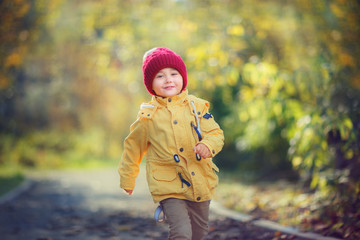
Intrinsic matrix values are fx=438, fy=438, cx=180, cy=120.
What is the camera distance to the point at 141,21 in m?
10.3

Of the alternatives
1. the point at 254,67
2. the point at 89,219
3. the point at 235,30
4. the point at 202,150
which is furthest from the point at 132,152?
the point at 235,30

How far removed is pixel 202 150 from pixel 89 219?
151 inches

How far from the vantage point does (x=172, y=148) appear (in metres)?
3.15

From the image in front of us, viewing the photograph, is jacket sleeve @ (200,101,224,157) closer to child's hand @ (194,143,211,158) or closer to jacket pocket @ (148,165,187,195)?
child's hand @ (194,143,211,158)

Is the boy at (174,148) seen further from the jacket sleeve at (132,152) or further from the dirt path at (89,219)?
the dirt path at (89,219)

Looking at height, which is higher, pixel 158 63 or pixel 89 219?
pixel 158 63

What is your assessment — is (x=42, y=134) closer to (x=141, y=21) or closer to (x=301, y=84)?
(x=141, y=21)

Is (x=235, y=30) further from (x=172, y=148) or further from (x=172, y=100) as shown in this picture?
(x=172, y=148)

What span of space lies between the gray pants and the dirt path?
145 centimetres

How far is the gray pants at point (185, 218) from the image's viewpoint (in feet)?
9.89

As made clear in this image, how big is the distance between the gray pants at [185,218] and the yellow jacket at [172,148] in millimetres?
69

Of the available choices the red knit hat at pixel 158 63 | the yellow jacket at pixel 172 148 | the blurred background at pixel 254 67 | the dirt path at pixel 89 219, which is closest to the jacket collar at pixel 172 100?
the yellow jacket at pixel 172 148

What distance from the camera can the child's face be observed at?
10.8 ft

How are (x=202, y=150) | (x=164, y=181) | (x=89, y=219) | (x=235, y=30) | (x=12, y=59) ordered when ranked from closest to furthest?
(x=202, y=150)
(x=164, y=181)
(x=89, y=219)
(x=235, y=30)
(x=12, y=59)
